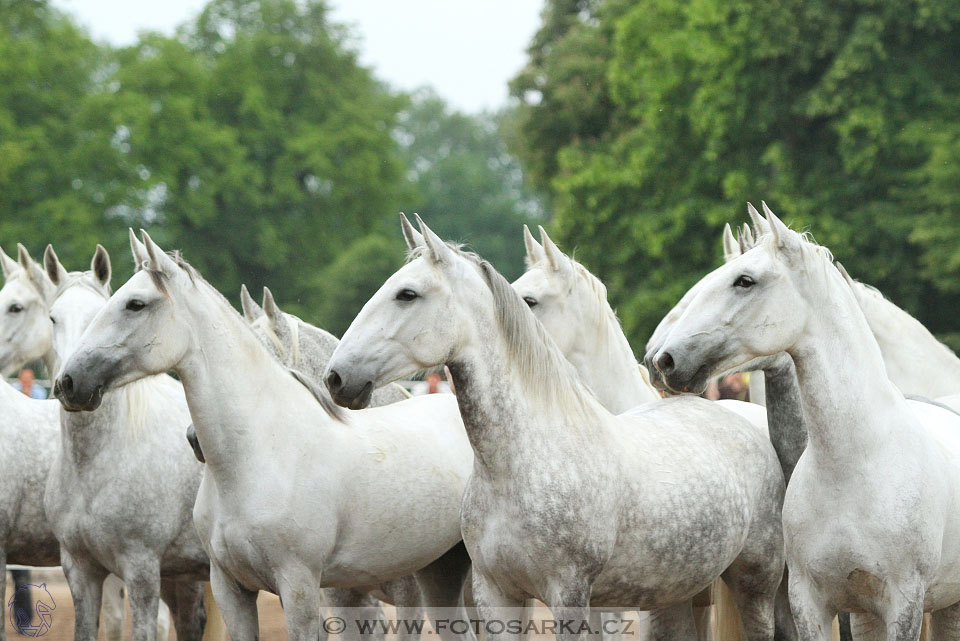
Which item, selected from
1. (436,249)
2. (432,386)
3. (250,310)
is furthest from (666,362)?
(432,386)

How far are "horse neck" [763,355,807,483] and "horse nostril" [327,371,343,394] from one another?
Answer: 2.26 metres

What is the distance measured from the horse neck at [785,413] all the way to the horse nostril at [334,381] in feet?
7.41

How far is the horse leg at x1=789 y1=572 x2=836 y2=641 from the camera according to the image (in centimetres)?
518

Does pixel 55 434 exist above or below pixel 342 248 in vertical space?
below

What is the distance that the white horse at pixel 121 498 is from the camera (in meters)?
6.63

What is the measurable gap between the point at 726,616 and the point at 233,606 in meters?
2.89

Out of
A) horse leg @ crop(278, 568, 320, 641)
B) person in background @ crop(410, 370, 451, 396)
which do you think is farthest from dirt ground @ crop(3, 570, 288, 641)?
horse leg @ crop(278, 568, 320, 641)

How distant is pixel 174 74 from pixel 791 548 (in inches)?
1305

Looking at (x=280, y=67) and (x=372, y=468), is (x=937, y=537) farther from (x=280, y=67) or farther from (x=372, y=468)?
(x=280, y=67)

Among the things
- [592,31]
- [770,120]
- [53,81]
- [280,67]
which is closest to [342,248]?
[280,67]

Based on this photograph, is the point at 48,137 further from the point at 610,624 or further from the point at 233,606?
the point at 610,624

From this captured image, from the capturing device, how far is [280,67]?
1511 inches

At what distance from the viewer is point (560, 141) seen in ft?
97.3

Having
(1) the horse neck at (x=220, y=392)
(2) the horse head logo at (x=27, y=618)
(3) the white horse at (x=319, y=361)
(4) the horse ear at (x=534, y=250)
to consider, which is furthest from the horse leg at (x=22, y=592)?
(1) the horse neck at (x=220, y=392)
